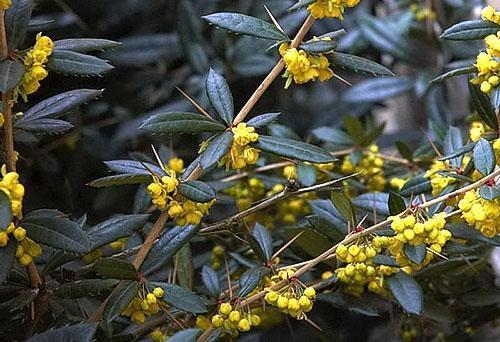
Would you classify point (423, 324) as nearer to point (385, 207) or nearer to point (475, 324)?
point (475, 324)

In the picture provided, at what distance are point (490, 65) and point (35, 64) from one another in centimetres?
38

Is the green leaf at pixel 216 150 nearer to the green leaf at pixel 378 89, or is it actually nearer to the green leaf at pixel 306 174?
the green leaf at pixel 306 174

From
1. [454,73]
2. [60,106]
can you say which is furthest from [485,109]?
[60,106]

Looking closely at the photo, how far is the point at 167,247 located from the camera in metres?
0.70

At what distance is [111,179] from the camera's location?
0.63 m

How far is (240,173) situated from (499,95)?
352 millimetres

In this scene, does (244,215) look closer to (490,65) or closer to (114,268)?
(114,268)

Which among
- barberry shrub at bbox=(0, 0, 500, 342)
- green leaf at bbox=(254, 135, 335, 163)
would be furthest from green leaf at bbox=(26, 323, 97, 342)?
green leaf at bbox=(254, 135, 335, 163)

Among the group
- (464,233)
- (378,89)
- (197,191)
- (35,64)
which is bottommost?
(378,89)

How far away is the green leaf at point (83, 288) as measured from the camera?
2.14 ft

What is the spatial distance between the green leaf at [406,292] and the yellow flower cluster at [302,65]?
22 centimetres

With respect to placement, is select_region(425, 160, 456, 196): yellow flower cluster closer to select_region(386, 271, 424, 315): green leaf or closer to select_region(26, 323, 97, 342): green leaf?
Answer: select_region(386, 271, 424, 315): green leaf

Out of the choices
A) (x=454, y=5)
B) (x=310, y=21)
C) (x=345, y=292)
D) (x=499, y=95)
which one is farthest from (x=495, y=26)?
(x=454, y=5)

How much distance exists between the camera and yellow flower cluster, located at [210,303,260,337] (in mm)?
644
